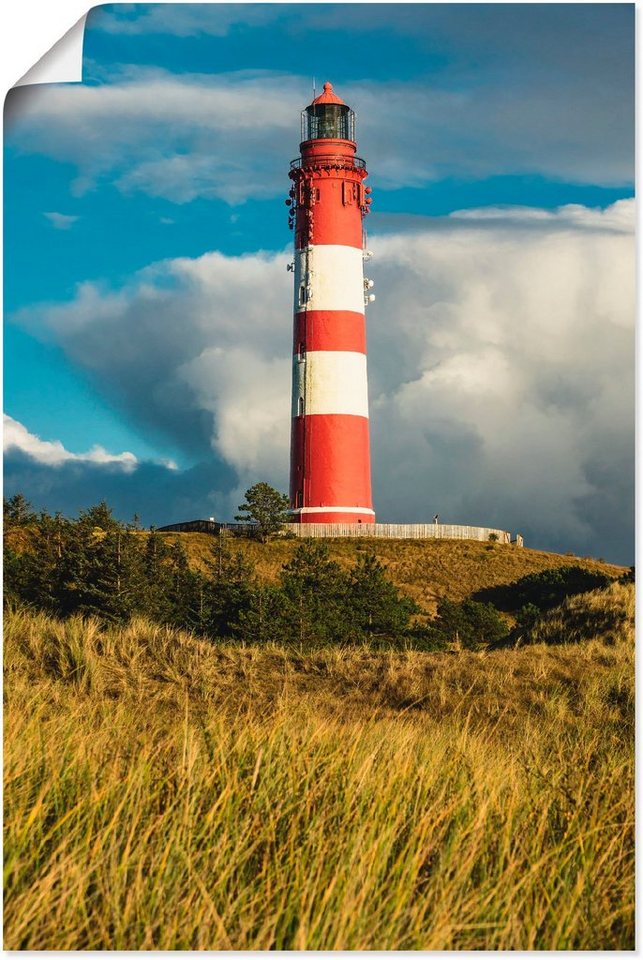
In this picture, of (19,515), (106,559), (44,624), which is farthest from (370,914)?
(19,515)

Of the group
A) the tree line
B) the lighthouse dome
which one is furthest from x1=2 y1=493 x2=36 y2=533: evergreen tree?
the lighthouse dome

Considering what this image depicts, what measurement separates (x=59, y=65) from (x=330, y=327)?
30748 millimetres

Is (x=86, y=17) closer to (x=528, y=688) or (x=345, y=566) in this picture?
(x=528, y=688)

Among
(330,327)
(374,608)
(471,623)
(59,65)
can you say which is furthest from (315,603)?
(59,65)

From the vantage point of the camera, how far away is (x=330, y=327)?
34469 mm

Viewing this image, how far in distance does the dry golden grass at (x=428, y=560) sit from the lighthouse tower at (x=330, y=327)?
66.6 inches

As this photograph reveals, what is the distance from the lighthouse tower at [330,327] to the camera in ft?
112

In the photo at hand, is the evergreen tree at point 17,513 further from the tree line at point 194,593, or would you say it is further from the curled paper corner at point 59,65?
the curled paper corner at point 59,65

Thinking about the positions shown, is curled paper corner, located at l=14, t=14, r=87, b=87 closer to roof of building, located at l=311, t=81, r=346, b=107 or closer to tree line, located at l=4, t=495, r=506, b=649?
tree line, located at l=4, t=495, r=506, b=649

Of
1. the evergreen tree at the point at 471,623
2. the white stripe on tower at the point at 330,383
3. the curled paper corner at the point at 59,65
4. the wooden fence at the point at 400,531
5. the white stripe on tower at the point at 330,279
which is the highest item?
the white stripe on tower at the point at 330,279

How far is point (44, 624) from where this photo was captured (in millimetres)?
11109

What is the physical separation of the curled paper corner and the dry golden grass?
29.0 m

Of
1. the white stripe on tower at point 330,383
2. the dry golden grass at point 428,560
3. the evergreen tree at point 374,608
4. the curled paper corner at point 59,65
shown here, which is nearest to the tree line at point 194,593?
the evergreen tree at point 374,608

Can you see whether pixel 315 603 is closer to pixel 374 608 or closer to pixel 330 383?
pixel 374 608
